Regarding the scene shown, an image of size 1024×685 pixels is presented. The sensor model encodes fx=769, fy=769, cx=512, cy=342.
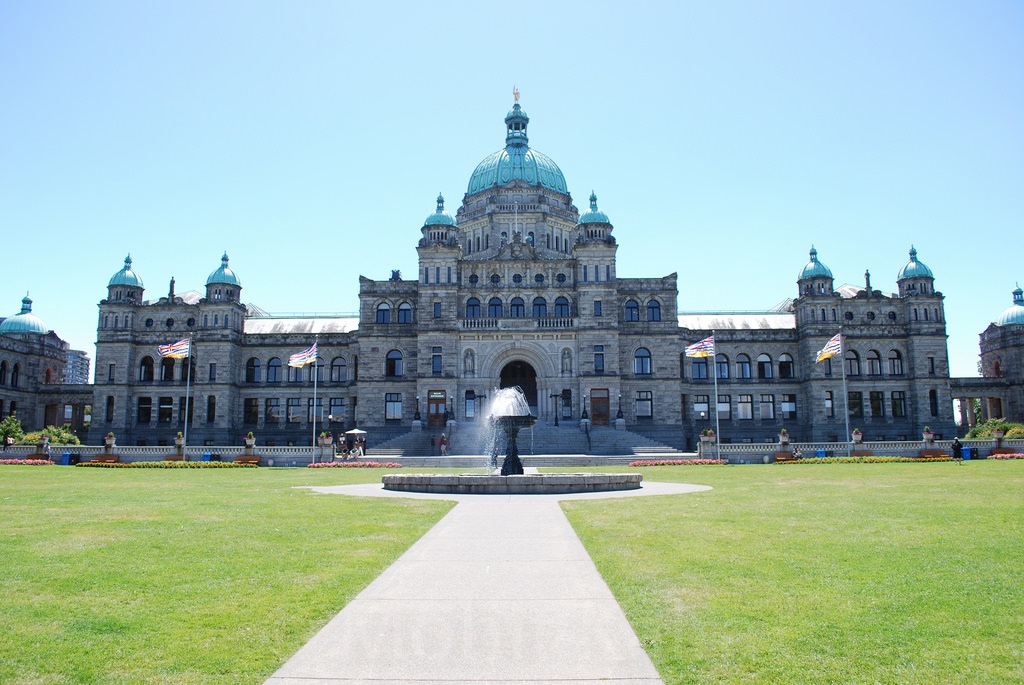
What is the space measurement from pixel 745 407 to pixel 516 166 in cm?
3243

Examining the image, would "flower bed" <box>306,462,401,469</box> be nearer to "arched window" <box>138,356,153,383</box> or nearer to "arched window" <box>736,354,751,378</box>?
"arched window" <box>138,356,153,383</box>

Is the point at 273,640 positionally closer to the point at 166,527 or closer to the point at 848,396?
the point at 166,527

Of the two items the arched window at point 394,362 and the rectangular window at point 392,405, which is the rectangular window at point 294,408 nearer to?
the arched window at point 394,362

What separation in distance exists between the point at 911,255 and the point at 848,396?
15.6 m

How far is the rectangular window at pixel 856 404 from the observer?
234 ft

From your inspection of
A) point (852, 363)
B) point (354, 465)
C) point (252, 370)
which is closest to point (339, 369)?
point (252, 370)

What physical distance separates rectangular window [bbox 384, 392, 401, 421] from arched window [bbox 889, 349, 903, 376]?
45.8 meters

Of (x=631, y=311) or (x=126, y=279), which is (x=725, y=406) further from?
(x=126, y=279)

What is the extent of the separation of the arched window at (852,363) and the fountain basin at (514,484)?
5258 cm

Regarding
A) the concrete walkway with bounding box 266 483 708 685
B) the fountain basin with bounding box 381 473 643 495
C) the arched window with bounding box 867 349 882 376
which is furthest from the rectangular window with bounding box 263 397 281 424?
the concrete walkway with bounding box 266 483 708 685

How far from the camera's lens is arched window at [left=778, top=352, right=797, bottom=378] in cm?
7444

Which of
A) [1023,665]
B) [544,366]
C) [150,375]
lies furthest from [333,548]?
[150,375]

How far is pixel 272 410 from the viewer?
74000 mm

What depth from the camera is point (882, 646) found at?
782cm
